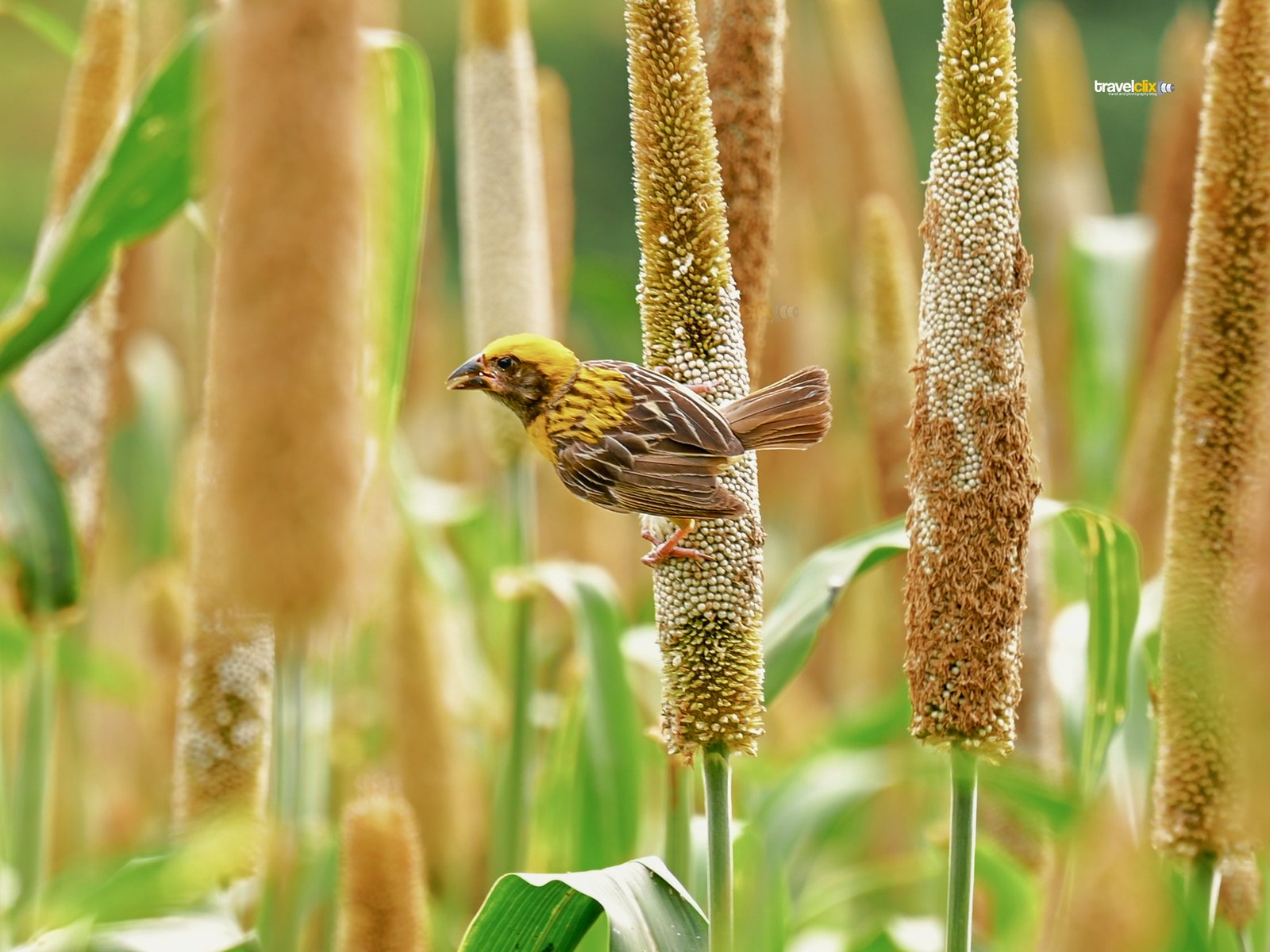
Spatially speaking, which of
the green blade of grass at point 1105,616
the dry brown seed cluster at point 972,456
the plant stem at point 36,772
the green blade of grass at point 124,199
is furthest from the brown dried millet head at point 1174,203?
the plant stem at point 36,772

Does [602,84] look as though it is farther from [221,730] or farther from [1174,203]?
[221,730]

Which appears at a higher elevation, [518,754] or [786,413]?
[786,413]

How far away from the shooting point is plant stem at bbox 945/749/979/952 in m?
1.09

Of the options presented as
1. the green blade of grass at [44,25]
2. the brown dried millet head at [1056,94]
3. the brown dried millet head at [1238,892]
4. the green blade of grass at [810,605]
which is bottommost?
the brown dried millet head at [1238,892]

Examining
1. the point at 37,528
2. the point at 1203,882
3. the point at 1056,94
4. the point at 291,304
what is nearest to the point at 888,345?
the point at 1203,882

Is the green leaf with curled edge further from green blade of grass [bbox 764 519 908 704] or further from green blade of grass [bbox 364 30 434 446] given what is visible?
green blade of grass [bbox 764 519 908 704]

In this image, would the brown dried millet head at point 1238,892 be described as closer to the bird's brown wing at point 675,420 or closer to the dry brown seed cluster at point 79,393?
the bird's brown wing at point 675,420

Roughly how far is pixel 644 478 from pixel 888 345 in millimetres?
895

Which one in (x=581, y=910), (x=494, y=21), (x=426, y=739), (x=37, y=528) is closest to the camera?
(x=581, y=910)

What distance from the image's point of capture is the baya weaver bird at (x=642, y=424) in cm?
110

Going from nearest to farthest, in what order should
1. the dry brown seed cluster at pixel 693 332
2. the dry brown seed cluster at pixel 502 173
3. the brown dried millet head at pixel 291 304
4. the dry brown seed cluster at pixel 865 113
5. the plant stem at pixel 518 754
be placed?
the brown dried millet head at pixel 291 304
the dry brown seed cluster at pixel 693 332
the plant stem at pixel 518 754
the dry brown seed cluster at pixel 502 173
the dry brown seed cluster at pixel 865 113

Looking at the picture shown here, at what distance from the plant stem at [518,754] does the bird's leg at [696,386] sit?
95 centimetres

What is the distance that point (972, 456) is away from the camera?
109 centimetres

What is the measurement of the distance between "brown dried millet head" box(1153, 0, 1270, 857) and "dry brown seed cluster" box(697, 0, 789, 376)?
0.38m
